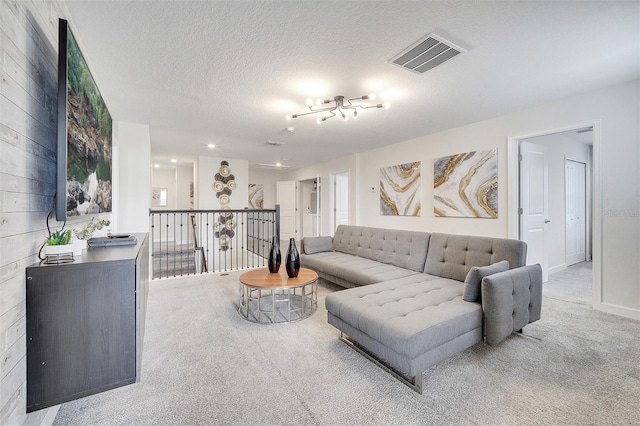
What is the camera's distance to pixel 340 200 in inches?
293

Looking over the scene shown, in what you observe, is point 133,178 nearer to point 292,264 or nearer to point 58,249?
point 292,264

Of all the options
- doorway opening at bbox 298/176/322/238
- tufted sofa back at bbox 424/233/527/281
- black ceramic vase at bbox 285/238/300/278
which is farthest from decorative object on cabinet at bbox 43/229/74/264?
doorway opening at bbox 298/176/322/238

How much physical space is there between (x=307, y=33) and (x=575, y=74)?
2.70 meters

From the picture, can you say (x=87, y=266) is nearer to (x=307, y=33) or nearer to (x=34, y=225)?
(x=34, y=225)

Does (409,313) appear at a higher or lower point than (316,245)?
lower

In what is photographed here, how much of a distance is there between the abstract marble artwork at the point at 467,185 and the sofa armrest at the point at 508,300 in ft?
5.89

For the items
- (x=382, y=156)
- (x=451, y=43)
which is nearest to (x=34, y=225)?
(x=451, y=43)

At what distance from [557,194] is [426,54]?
410cm

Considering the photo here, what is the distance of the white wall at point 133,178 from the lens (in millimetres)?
3965

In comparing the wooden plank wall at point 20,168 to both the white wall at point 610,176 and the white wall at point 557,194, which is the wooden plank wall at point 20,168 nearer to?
the white wall at point 610,176

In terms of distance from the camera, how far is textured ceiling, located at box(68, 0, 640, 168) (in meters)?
1.76

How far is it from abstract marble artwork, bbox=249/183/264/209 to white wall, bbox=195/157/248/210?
9.18 ft

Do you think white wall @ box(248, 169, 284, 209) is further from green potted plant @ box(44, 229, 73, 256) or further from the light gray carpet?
green potted plant @ box(44, 229, 73, 256)

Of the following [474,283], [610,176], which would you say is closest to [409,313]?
[474,283]
